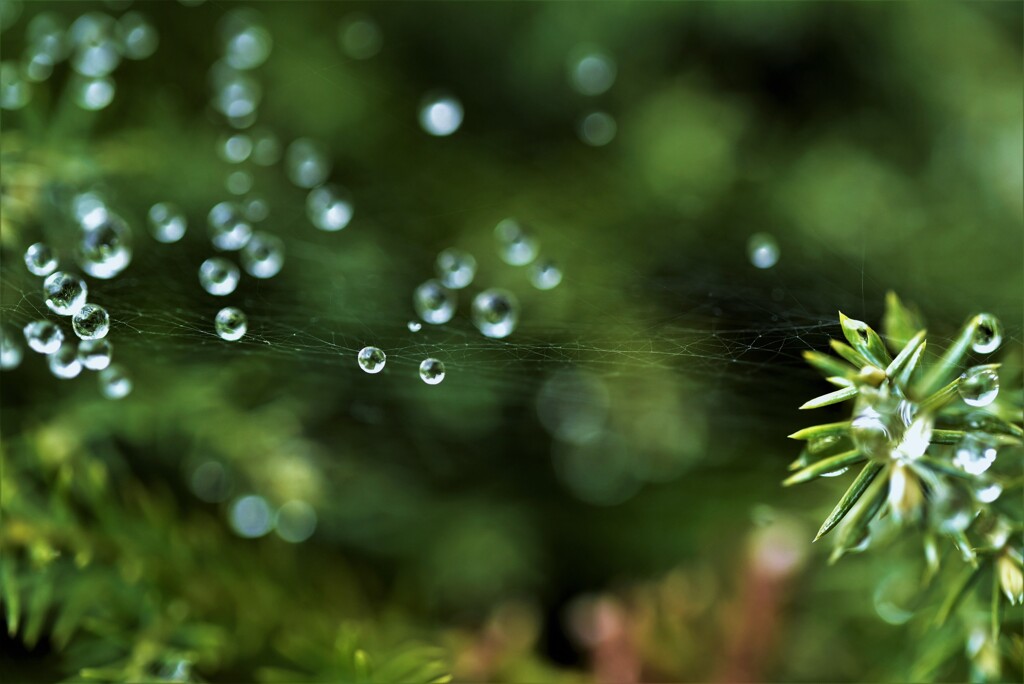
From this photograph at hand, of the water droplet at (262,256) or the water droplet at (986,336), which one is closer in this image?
the water droplet at (986,336)

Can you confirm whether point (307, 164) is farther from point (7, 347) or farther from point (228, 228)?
point (7, 347)

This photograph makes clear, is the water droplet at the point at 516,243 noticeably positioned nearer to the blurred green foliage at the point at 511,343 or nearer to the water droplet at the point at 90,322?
the blurred green foliage at the point at 511,343

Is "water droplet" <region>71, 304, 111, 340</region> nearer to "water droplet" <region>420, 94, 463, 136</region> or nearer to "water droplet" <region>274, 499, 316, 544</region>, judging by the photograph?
"water droplet" <region>274, 499, 316, 544</region>

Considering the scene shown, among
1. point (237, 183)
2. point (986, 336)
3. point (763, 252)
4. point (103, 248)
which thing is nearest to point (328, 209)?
point (237, 183)

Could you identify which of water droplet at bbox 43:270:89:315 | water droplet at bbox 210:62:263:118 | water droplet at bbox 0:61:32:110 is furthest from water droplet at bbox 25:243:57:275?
water droplet at bbox 210:62:263:118

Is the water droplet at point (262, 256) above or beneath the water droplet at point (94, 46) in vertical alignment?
beneath

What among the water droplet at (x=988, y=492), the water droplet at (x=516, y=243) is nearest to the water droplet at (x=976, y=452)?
the water droplet at (x=988, y=492)

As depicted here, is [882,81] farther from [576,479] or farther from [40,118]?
[40,118]
